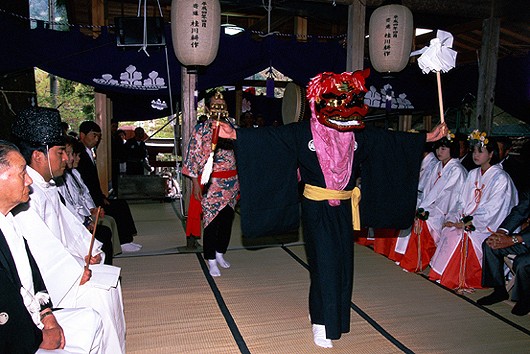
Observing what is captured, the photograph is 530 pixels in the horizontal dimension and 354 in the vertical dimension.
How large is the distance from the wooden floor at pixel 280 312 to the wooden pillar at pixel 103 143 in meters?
3.09

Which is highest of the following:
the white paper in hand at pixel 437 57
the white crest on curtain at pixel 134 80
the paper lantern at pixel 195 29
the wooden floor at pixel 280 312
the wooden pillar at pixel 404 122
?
the paper lantern at pixel 195 29

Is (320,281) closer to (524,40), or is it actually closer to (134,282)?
(134,282)

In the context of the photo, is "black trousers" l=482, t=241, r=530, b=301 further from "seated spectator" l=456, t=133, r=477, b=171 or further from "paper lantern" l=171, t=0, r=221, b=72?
"paper lantern" l=171, t=0, r=221, b=72

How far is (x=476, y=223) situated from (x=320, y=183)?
230 cm

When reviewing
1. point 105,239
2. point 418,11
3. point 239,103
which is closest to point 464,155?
point 418,11

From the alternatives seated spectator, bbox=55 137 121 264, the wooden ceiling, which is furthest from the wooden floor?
the wooden ceiling

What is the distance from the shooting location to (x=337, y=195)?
3.27m

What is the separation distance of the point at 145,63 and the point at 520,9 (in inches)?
223

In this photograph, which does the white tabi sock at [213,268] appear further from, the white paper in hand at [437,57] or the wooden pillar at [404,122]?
the wooden pillar at [404,122]

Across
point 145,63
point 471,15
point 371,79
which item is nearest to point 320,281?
point 145,63

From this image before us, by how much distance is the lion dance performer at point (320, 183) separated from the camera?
10.4 feet

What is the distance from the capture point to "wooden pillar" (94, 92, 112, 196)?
780 cm

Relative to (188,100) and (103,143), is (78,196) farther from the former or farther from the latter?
(103,143)

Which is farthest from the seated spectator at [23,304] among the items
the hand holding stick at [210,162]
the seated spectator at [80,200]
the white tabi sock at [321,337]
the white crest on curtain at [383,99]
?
the white crest on curtain at [383,99]
